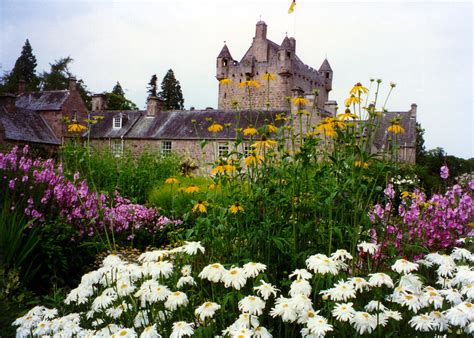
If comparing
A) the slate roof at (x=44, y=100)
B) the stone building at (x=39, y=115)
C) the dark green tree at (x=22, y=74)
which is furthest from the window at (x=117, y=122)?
the dark green tree at (x=22, y=74)

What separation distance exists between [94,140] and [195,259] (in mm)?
25488

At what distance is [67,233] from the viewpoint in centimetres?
467

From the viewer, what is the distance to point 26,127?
24422mm

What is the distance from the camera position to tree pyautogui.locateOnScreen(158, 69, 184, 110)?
44.2 meters

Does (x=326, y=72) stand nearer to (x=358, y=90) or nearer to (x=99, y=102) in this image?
(x=99, y=102)

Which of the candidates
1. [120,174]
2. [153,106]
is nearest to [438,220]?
[120,174]

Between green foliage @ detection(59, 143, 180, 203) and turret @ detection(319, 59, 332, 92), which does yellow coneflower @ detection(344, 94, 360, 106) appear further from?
turret @ detection(319, 59, 332, 92)

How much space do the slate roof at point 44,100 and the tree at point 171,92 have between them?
663 inches

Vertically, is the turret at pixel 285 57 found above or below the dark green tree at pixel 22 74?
above

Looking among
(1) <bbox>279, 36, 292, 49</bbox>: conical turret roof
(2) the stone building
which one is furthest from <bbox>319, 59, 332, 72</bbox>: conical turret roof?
(2) the stone building

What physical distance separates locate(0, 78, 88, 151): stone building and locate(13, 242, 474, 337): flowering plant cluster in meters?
22.2

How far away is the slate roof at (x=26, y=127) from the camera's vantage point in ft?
75.4

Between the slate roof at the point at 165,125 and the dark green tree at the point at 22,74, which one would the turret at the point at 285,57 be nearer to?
the slate roof at the point at 165,125

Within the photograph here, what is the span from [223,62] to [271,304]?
124 ft
